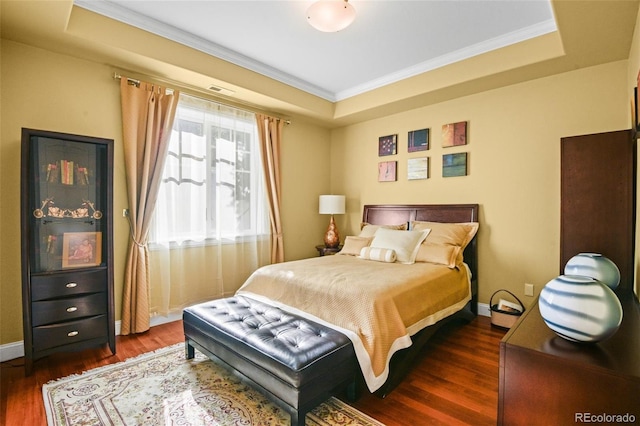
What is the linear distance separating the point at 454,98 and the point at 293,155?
2.23 m

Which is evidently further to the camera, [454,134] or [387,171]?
[387,171]

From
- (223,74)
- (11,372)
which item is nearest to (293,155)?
(223,74)

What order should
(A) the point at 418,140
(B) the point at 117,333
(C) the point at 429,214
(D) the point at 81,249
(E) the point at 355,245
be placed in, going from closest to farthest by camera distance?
(D) the point at 81,249, (B) the point at 117,333, (E) the point at 355,245, (C) the point at 429,214, (A) the point at 418,140

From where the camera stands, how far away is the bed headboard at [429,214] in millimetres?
3520

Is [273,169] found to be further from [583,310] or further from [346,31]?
[583,310]

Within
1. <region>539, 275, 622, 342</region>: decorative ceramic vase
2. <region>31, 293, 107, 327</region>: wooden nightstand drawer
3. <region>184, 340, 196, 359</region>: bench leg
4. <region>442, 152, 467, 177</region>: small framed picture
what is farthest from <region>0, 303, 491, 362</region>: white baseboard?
<region>539, 275, 622, 342</region>: decorative ceramic vase

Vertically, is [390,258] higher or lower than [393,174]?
lower

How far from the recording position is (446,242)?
329 centimetres

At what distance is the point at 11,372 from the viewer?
7.36 ft

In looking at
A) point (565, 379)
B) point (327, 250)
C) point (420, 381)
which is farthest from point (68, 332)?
point (565, 379)

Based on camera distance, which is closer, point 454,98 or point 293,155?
point 454,98

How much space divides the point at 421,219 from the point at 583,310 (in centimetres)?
272

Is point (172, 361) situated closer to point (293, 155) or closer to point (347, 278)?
point (347, 278)

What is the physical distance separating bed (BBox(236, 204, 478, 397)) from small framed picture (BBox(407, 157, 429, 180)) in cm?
49
